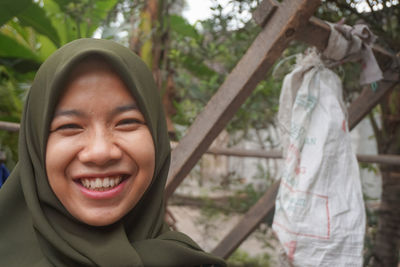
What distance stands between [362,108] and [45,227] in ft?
5.87

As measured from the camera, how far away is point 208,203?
4.28 meters

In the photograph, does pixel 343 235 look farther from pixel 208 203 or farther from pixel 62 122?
pixel 208 203

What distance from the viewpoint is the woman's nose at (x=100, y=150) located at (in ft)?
3.03

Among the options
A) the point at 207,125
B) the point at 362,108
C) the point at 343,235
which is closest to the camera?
the point at 343,235

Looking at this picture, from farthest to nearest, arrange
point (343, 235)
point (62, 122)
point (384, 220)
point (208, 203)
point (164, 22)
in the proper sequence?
point (208, 203) < point (164, 22) < point (384, 220) < point (343, 235) < point (62, 122)

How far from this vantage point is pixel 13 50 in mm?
4148

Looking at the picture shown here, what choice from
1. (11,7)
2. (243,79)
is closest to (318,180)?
(243,79)

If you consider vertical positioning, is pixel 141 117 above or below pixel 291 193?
above

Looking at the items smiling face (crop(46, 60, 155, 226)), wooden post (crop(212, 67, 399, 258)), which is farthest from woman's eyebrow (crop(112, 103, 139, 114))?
wooden post (crop(212, 67, 399, 258))

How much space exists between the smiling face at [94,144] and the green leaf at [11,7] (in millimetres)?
2852

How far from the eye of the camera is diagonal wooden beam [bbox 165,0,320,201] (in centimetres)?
147

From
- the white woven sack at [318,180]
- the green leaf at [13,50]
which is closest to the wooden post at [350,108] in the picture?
the white woven sack at [318,180]

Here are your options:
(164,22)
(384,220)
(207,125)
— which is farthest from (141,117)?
(384,220)

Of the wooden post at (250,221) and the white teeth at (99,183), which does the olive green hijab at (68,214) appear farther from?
the wooden post at (250,221)
